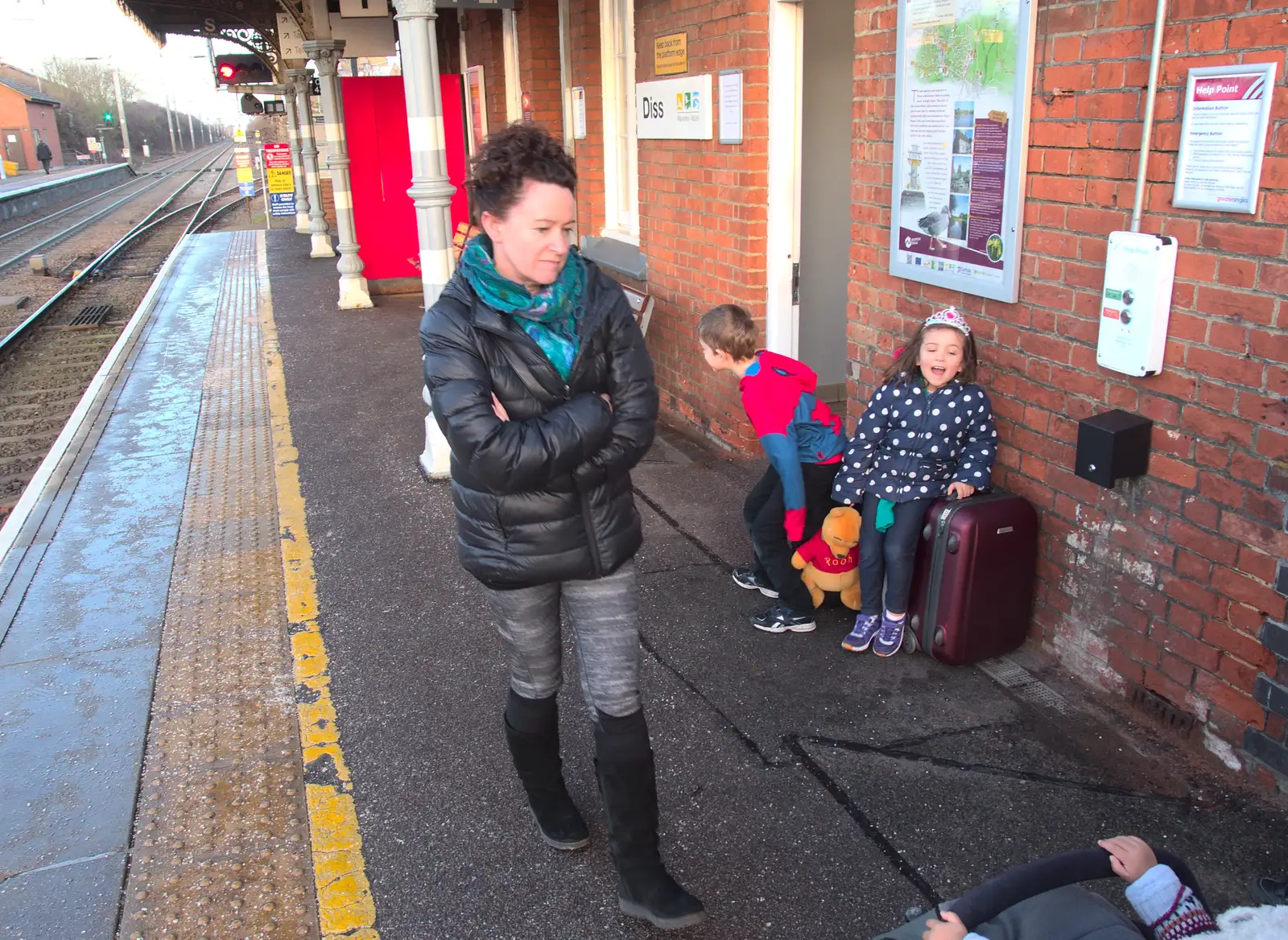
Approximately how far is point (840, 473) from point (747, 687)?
897mm

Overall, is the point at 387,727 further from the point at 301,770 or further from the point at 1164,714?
the point at 1164,714

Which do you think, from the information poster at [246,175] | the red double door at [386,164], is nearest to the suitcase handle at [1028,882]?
the red double door at [386,164]

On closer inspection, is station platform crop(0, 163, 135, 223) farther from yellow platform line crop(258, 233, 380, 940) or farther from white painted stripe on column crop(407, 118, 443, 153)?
yellow platform line crop(258, 233, 380, 940)

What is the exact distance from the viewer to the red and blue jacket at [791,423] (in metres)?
3.89

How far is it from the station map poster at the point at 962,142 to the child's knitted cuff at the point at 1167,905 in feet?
7.58

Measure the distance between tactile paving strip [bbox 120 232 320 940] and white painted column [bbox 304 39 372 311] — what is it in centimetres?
640

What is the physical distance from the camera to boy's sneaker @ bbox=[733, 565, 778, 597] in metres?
4.48

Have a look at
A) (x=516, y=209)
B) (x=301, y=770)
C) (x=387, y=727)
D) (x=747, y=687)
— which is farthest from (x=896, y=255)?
(x=301, y=770)

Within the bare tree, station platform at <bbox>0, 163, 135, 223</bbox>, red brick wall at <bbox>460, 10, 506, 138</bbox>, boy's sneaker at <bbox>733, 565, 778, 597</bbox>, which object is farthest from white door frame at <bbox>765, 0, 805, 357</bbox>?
the bare tree

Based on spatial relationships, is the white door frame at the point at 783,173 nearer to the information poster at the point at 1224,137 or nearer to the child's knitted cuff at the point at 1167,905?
the information poster at the point at 1224,137

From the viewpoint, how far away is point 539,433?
2338 mm

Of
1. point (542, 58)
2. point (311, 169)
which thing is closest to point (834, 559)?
point (542, 58)

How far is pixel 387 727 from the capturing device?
3.60 m

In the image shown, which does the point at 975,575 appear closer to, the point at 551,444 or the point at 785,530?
the point at 785,530
